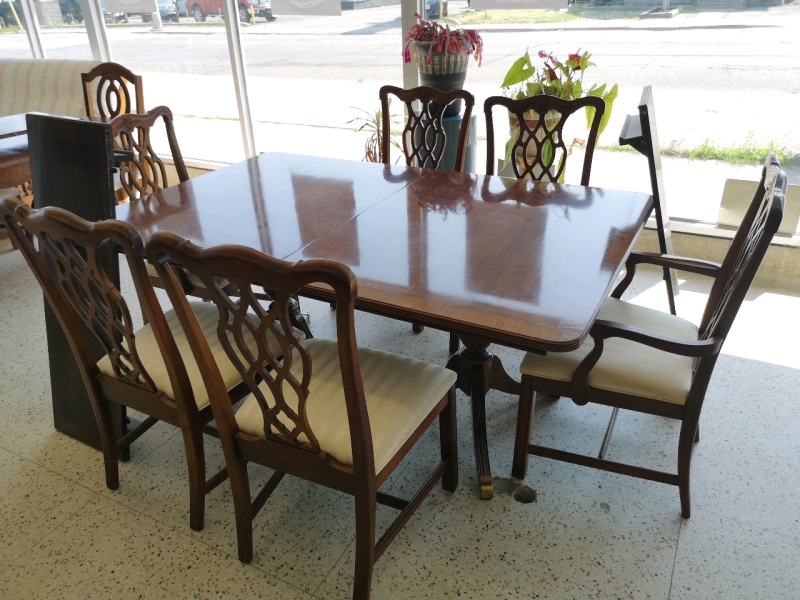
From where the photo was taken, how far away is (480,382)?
193 centimetres

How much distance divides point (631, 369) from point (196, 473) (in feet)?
4.11

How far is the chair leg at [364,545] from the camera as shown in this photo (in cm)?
143

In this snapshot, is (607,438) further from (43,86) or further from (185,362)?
(43,86)

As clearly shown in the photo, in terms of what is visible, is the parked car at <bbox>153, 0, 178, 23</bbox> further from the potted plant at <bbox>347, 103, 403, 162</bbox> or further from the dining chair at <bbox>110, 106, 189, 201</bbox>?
the dining chair at <bbox>110, 106, 189, 201</bbox>

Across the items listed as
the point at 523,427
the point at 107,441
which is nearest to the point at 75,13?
the point at 107,441

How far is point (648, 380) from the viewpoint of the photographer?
5.38ft

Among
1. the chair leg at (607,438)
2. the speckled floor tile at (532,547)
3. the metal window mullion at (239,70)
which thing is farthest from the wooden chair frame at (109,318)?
the metal window mullion at (239,70)

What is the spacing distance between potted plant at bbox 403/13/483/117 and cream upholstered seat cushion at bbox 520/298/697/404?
169 centimetres

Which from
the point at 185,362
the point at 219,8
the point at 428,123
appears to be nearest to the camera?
the point at 185,362

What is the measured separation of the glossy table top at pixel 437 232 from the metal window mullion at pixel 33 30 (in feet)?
14.0

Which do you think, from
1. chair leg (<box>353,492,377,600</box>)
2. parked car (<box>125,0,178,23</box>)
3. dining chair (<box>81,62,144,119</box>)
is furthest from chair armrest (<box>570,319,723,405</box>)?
parked car (<box>125,0,178,23</box>)

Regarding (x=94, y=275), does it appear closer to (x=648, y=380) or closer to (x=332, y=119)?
(x=648, y=380)

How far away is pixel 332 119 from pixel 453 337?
2488 millimetres

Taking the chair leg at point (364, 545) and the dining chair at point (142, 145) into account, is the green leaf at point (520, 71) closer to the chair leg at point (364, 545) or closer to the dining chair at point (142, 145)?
the dining chair at point (142, 145)
